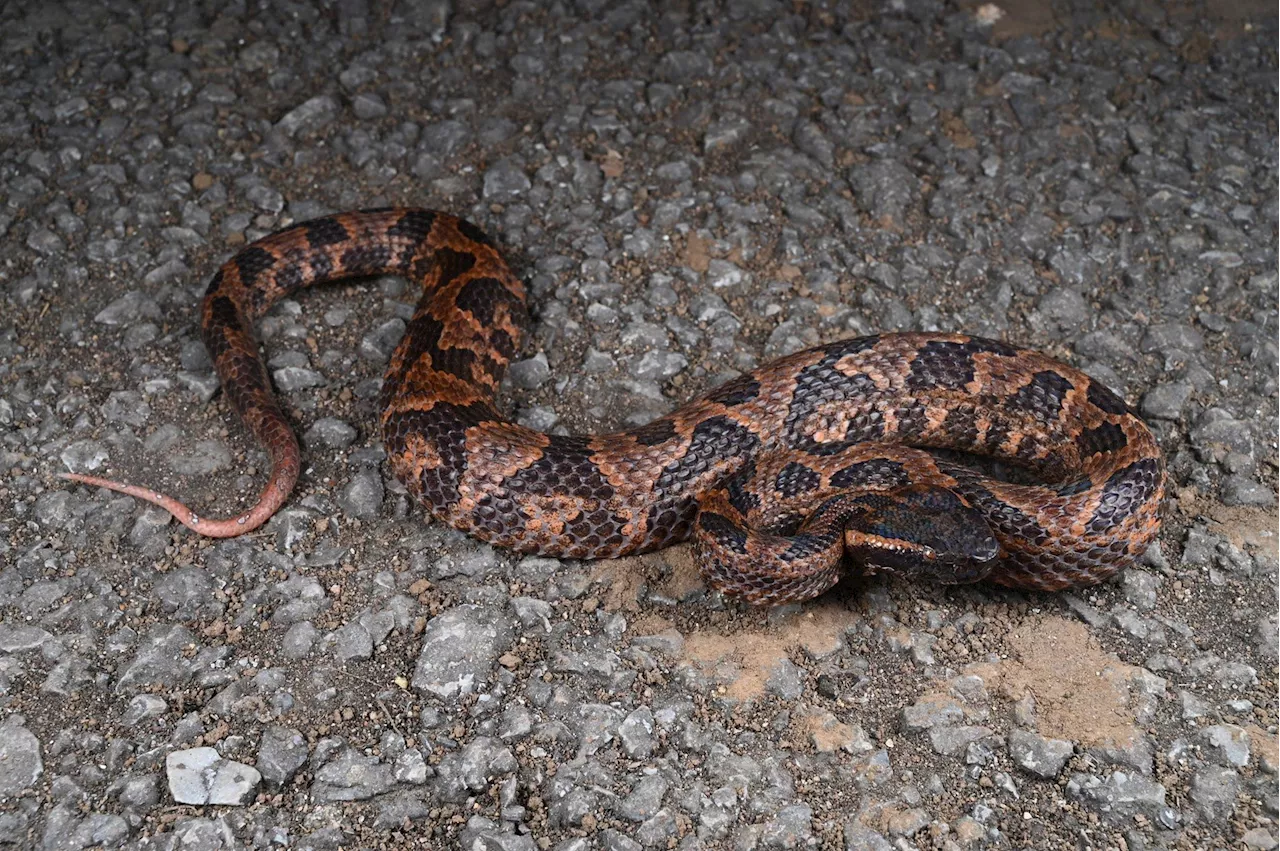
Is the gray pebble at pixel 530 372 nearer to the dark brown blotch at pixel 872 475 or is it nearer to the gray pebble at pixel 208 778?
the dark brown blotch at pixel 872 475

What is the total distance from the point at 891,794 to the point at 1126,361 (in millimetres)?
3081

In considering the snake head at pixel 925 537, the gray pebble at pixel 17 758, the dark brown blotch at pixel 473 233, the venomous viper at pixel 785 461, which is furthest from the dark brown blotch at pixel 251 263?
the snake head at pixel 925 537

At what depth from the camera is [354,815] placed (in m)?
4.66

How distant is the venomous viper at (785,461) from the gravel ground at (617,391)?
7.4 inches

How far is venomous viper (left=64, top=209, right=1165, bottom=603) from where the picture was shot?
553 centimetres

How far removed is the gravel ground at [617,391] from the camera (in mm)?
4785

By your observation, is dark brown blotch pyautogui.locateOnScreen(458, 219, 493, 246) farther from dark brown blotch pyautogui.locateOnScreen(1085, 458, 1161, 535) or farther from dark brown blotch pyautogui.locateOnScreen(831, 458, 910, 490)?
dark brown blotch pyautogui.locateOnScreen(1085, 458, 1161, 535)

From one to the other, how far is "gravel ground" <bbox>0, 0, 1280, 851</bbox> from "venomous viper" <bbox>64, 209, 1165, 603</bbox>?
188 mm

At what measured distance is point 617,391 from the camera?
663 cm

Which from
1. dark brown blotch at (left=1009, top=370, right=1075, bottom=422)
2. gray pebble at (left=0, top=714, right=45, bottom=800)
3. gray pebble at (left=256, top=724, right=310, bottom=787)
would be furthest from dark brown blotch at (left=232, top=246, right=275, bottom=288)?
dark brown blotch at (left=1009, top=370, right=1075, bottom=422)

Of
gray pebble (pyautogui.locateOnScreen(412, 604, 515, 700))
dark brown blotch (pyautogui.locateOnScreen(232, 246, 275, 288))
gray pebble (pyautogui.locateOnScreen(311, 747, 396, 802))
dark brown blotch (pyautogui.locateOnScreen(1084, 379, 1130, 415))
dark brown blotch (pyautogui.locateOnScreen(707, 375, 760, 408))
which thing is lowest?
gray pebble (pyautogui.locateOnScreen(412, 604, 515, 700))

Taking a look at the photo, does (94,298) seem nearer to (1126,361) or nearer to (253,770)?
(253,770)

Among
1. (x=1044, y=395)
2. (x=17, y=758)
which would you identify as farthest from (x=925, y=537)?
(x=17, y=758)

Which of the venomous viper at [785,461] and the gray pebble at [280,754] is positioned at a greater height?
the venomous viper at [785,461]
